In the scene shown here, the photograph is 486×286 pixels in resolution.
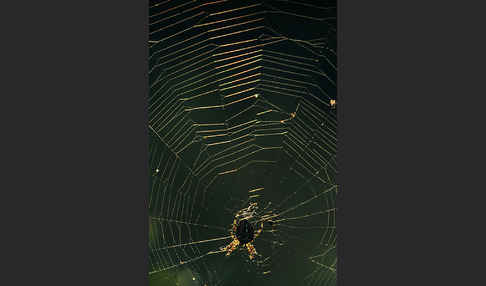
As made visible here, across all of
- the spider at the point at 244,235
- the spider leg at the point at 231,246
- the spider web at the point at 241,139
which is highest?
the spider web at the point at 241,139

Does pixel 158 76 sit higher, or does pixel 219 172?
pixel 158 76

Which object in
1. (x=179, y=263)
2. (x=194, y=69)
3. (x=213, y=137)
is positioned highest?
(x=194, y=69)

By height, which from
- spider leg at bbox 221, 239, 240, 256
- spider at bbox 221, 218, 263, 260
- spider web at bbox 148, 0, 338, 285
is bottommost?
spider leg at bbox 221, 239, 240, 256

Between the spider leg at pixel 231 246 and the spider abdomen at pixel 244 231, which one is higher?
the spider abdomen at pixel 244 231

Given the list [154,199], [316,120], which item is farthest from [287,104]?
[154,199]

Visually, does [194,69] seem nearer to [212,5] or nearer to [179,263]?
[212,5]

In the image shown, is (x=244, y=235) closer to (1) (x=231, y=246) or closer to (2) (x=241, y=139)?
(1) (x=231, y=246)

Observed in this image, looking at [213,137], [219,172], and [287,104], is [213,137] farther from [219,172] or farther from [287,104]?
[287,104]
